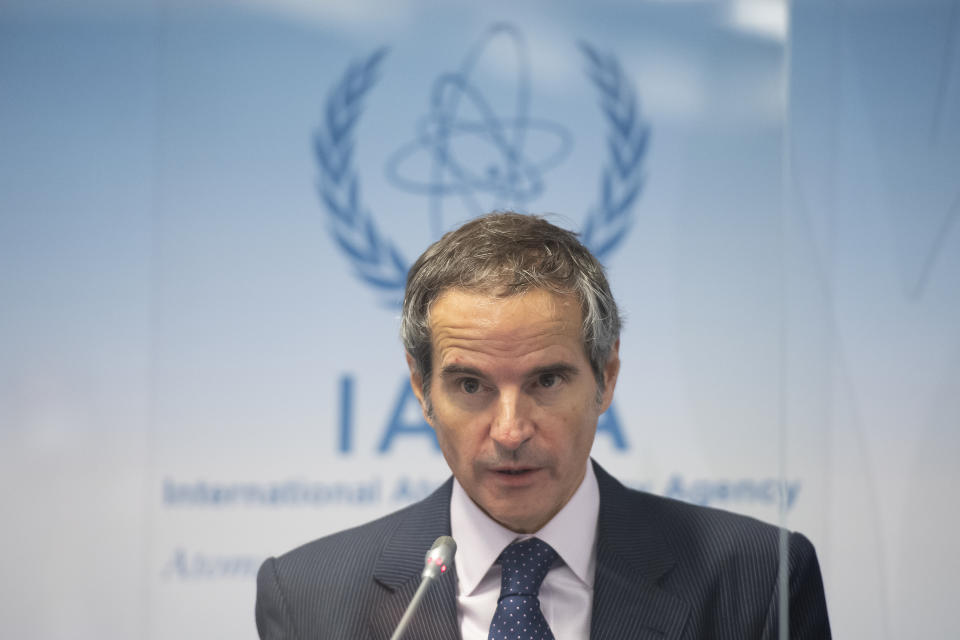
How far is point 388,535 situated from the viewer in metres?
1.74

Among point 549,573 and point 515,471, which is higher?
point 515,471

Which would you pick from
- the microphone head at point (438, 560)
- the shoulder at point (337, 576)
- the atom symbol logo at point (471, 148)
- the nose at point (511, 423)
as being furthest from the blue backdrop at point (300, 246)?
the microphone head at point (438, 560)

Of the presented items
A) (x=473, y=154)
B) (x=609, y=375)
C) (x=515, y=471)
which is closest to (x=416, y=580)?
(x=515, y=471)

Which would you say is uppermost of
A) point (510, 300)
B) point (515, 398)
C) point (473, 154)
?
point (473, 154)

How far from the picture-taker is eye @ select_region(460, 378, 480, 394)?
5.00 ft

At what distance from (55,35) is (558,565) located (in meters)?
2.92

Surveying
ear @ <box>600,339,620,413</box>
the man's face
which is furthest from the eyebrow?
ear @ <box>600,339,620,413</box>

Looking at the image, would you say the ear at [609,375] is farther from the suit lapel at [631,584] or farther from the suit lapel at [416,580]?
the suit lapel at [416,580]

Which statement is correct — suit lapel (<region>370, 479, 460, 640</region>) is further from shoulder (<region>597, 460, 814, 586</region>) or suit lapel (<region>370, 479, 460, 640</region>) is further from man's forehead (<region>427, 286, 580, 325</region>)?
man's forehead (<region>427, 286, 580, 325</region>)

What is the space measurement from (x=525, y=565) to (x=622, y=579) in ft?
0.58

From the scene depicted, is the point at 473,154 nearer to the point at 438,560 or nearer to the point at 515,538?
the point at 515,538

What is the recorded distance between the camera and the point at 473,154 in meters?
3.33

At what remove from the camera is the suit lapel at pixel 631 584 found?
4.94ft

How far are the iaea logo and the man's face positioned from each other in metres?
1.81
